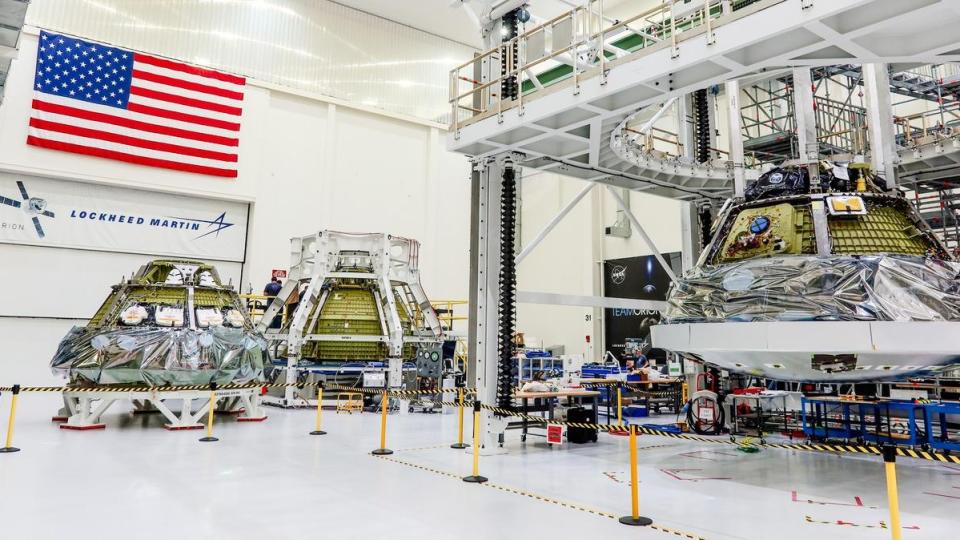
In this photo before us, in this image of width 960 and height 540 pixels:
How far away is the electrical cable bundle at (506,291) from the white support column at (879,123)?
5.03m

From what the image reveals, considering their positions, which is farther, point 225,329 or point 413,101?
point 413,101

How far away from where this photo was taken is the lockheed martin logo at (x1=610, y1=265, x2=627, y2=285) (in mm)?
24891

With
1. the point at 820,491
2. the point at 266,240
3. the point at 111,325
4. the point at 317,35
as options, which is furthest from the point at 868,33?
the point at 317,35

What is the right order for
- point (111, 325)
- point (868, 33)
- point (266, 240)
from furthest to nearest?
point (266, 240), point (111, 325), point (868, 33)

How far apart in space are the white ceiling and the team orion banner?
1029cm

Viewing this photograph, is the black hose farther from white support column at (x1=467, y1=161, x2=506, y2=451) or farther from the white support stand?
the white support stand

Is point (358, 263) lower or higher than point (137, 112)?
lower

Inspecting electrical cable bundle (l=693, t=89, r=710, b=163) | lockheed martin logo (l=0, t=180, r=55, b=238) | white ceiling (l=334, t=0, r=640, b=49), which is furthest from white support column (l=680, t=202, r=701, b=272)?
lockheed martin logo (l=0, t=180, r=55, b=238)

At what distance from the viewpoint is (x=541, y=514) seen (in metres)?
5.72

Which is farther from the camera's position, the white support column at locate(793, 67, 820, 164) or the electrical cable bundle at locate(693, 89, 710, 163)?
the electrical cable bundle at locate(693, 89, 710, 163)

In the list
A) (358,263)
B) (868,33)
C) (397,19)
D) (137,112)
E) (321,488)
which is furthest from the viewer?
(397,19)

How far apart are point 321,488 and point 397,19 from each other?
956 inches

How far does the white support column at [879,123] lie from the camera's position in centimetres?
819

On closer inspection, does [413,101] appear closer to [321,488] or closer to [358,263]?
[358,263]
